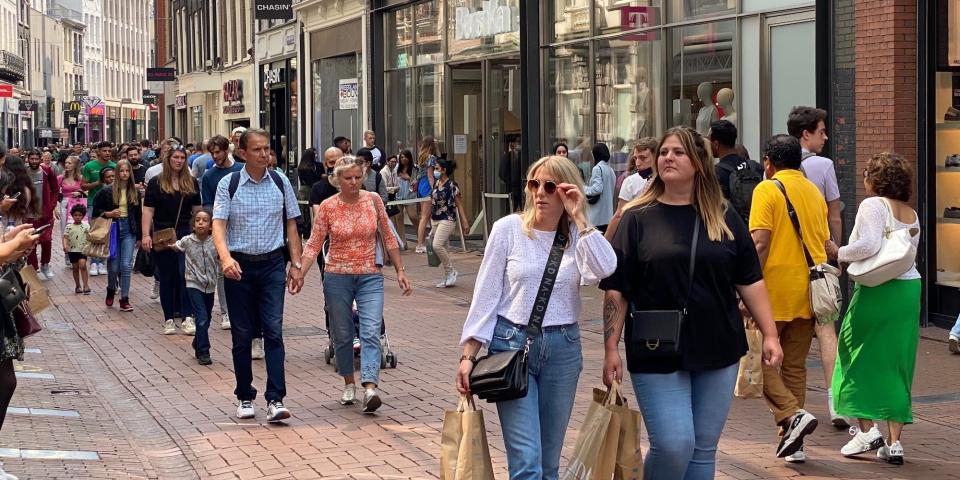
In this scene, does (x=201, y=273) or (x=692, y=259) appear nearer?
(x=692, y=259)

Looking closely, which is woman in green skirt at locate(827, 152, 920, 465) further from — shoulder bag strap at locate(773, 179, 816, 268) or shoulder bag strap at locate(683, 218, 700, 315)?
shoulder bag strap at locate(683, 218, 700, 315)

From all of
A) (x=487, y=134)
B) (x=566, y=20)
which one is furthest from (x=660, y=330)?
(x=487, y=134)

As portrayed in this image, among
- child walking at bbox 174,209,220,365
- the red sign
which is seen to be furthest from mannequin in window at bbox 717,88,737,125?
child walking at bbox 174,209,220,365

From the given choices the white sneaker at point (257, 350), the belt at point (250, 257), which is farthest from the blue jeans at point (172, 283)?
the belt at point (250, 257)

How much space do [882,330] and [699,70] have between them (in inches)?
356

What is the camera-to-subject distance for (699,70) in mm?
16250

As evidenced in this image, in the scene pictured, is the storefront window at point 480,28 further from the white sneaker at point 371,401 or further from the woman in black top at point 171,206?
the white sneaker at point 371,401

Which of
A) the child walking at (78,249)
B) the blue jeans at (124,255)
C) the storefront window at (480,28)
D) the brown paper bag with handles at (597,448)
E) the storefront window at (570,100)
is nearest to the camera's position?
the brown paper bag with handles at (597,448)

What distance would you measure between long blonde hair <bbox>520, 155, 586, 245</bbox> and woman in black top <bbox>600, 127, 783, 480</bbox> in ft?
0.72

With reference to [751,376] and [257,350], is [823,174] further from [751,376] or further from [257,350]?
Result: [257,350]

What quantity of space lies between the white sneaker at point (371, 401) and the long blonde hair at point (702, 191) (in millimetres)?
3918

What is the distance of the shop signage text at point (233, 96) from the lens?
46625 millimetres

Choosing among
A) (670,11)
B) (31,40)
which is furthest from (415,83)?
(31,40)

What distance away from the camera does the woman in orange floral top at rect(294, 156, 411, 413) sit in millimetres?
9312
